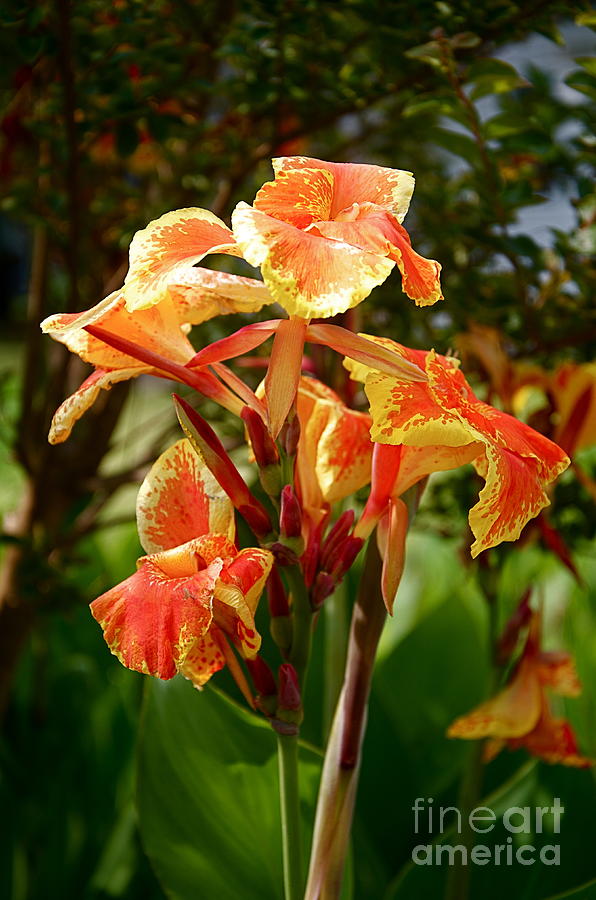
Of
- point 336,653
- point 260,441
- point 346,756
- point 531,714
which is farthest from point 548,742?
point 260,441

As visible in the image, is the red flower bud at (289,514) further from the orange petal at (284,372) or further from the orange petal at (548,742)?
the orange petal at (548,742)

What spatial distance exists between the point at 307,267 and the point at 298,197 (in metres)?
0.05

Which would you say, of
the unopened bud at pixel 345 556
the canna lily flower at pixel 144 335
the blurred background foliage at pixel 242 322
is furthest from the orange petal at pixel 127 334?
the blurred background foliage at pixel 242 322

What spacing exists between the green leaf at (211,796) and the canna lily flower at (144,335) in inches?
9.1

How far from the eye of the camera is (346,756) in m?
0.38

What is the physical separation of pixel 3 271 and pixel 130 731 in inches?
192

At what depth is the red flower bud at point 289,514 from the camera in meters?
0.34

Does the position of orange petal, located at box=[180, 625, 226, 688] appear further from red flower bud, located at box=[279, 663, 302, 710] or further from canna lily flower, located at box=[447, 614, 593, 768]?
canna lily flower, located at box=[447, 614, 593, 768]

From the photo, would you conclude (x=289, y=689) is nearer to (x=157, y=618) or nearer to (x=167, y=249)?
(x=157, y=618)

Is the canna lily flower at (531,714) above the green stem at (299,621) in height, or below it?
below

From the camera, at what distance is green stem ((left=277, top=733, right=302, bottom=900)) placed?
353 millimetres

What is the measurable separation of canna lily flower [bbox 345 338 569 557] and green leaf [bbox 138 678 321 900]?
24 cm

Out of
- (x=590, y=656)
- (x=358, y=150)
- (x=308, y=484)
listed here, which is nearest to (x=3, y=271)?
(x=358, y=150)

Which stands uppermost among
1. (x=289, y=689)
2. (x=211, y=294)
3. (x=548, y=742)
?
(x=211, y=294)
